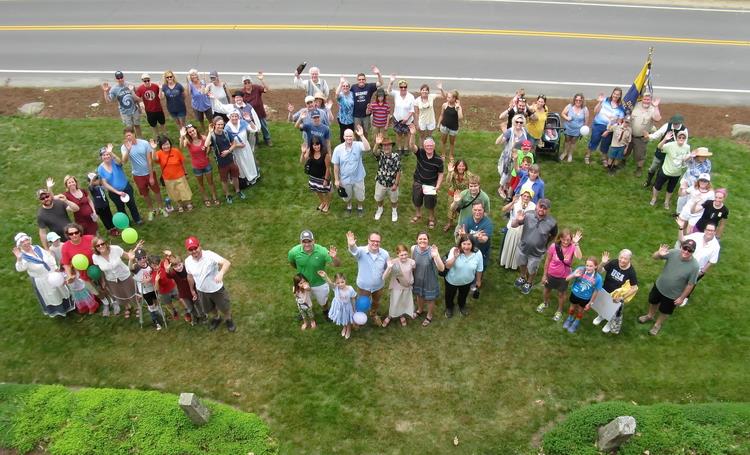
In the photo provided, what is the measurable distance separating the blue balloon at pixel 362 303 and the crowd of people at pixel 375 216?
3cm

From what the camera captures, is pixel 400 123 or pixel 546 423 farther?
pixel 400 123

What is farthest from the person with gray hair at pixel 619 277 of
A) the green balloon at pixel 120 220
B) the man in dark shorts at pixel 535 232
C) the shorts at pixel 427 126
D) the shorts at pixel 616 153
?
the green balloon at pixel 120 220

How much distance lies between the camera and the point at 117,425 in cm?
827

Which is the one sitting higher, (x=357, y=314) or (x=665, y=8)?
(x=665, y=8)

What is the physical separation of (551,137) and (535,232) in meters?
4.45

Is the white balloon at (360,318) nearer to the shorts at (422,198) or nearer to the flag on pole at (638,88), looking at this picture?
the shorts at (422,198)

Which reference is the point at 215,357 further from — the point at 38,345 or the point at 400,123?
the point at 400,123

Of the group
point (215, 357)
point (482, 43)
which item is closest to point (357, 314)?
point (215, 357)

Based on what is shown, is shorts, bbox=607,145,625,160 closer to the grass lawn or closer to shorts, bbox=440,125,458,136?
the grass lawn

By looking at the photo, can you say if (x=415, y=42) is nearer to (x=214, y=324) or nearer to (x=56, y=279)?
(x=214, y=324)

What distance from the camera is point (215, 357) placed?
9430 millimetres

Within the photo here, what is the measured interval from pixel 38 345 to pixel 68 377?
3.35 ft

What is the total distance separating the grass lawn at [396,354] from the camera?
8492 millimetres

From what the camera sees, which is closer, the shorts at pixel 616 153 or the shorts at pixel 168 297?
the shorts at pixel 168 297
